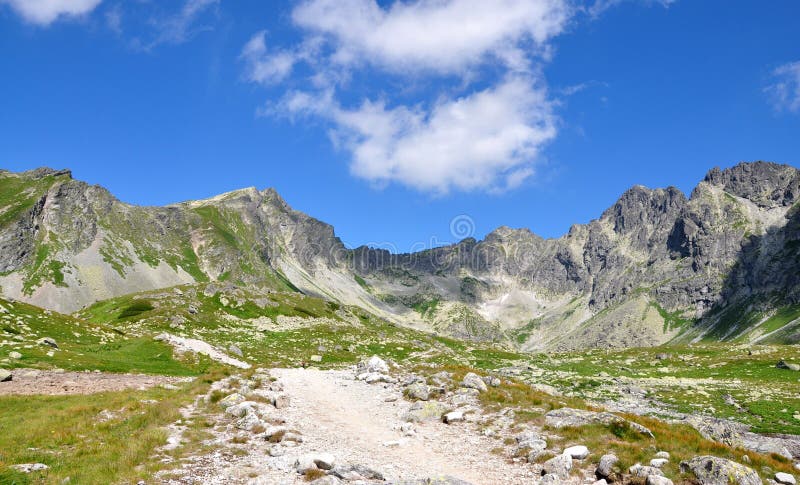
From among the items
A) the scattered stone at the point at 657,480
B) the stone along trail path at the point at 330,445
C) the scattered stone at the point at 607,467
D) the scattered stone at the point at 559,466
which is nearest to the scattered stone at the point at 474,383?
Result: the stone along trail path at the point at 330,445

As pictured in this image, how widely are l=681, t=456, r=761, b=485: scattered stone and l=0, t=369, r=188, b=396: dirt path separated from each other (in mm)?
33178

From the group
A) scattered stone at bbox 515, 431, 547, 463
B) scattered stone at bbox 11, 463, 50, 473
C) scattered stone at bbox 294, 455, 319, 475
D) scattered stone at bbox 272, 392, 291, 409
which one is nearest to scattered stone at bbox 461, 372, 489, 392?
scattered stone at bbox 515, 431, 547, 463

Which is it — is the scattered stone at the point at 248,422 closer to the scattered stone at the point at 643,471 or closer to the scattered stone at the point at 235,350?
the scattered stone at the point at 643,471

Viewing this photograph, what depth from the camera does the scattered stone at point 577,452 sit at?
57.9 feet

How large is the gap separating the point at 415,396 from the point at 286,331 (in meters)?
63.6

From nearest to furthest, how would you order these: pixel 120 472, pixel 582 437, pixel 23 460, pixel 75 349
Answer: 1. pixel 120 472
2. pixel 23 460
3. pixel 582 437
4. pixel 75 349

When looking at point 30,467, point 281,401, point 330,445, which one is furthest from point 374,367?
point 30,467

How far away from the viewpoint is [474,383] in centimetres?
3127

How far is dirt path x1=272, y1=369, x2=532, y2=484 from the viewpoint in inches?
691

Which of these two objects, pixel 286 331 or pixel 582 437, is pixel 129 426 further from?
pixel 286 331

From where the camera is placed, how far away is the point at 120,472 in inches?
587

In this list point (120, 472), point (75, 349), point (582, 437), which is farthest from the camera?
point (75, 349)

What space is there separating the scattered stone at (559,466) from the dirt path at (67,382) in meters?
28.3

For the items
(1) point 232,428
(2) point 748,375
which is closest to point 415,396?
(1) point 232,428
